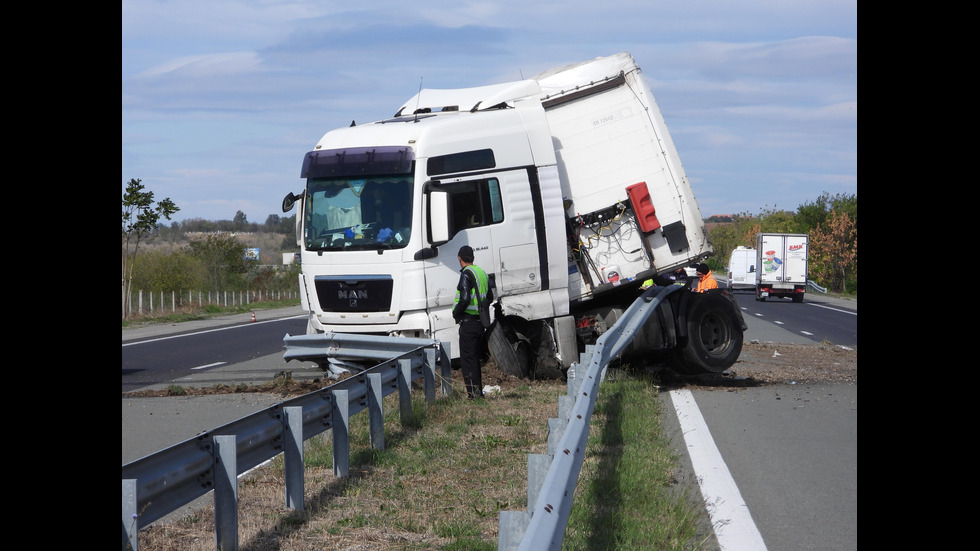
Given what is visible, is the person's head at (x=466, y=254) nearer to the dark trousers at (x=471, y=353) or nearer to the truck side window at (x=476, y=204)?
the dark trousers at (x=471, y=353)

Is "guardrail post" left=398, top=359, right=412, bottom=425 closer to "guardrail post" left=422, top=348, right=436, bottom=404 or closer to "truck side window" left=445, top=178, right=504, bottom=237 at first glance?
"guardrail post" left=422, top=348, right=436, bottom=404

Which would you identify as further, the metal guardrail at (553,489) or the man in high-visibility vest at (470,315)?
the man in high-visibility vest at (470,315)

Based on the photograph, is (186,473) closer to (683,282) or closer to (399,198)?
(399,198)

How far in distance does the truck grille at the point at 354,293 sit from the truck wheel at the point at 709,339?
13.2ft

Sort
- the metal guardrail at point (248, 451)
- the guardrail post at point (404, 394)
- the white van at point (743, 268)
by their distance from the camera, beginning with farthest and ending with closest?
the white van at point (743, 268)
the guardrail post at point (404, 394)
the metal guardrail at point (248, 451)

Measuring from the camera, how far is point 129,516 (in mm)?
4438

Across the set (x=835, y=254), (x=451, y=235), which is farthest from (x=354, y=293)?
(x=835, y=254)

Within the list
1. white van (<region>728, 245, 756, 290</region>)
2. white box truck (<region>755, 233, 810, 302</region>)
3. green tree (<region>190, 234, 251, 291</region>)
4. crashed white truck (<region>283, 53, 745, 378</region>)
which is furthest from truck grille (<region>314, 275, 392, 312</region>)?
white van (<region>728, 245, 756, 290</region>)

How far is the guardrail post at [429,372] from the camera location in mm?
11023

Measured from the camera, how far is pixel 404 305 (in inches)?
497

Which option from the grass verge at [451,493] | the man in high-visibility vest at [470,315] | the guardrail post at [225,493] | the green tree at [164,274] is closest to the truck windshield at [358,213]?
the man in high-visibility vest at [470,315]

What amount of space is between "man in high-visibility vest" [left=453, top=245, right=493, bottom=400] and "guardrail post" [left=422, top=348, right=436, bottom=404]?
0.71 m

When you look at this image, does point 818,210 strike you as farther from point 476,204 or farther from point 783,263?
point 476,204
